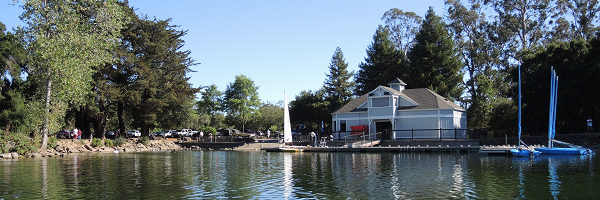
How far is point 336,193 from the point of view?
52.2ft

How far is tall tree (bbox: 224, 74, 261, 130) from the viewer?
268 ft

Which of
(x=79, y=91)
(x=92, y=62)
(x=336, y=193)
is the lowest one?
(x=336, y=193)

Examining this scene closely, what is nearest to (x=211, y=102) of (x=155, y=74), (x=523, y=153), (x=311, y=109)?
(x=311, y=109)

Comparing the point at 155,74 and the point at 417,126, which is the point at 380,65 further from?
the point at 155,74

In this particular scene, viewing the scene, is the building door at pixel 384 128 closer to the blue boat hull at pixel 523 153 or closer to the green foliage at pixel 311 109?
the blue boat hull at pixel 523 153

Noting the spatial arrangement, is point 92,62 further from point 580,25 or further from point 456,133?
point 580,25

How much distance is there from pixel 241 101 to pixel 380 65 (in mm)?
26081

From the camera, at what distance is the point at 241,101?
3194 inches

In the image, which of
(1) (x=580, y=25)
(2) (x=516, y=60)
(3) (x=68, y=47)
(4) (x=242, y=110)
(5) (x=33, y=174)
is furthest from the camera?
(4) (x=242, y=110)

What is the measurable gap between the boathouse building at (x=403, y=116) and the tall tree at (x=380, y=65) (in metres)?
15.3

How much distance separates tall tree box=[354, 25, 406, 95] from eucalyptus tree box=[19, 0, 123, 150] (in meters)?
39.8

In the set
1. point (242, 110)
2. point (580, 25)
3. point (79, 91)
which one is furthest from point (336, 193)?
point (242, 110)

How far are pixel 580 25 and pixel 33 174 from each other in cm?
6269

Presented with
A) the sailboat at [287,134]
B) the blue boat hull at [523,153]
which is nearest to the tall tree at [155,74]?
the sailboat at [287,134]
